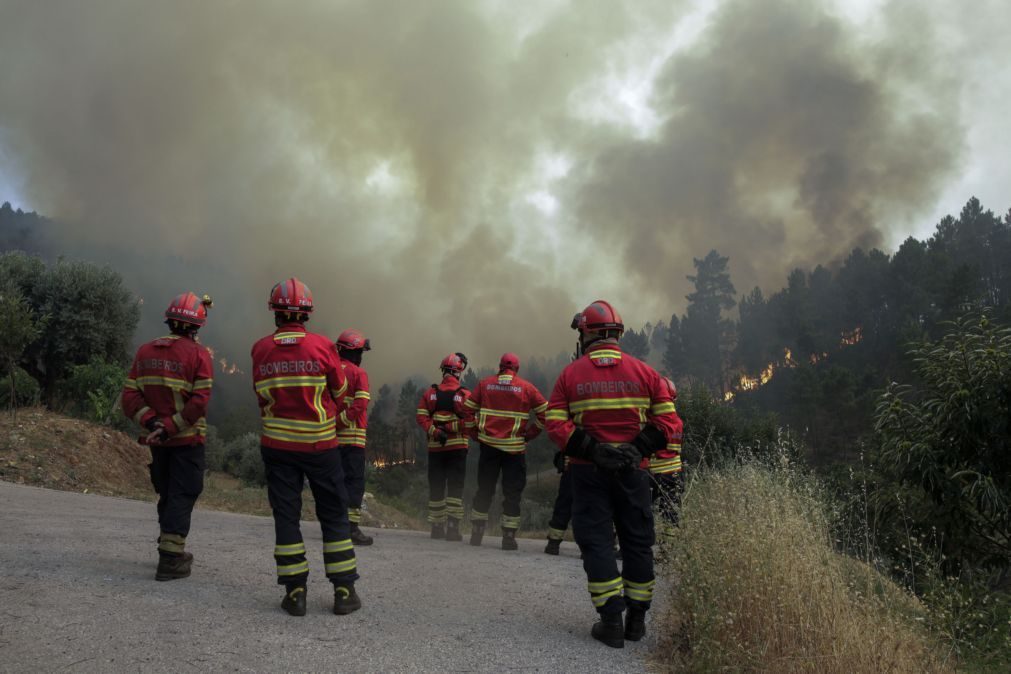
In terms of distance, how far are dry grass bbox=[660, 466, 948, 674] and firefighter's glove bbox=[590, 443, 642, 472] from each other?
30.4 inches

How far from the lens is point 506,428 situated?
28.9ft

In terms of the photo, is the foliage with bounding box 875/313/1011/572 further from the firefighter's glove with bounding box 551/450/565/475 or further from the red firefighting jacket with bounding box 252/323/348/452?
the red firefighting jacket with bounding box 252/323/348/452

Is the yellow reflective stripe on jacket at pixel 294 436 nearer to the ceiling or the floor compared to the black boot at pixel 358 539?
nearer to the ceiling

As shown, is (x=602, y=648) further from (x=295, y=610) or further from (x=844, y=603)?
(x=295, y=610)

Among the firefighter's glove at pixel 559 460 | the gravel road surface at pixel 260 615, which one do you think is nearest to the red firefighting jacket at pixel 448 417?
the gravel road surface at pixel 260 615

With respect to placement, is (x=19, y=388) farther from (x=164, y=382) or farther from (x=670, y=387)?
(x=670, y=387)

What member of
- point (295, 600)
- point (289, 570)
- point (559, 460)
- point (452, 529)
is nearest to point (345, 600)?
point (295, 600)

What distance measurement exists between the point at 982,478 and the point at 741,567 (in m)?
4.66

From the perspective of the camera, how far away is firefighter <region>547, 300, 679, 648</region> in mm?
4523

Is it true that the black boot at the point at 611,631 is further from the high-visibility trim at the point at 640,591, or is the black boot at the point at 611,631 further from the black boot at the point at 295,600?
the black boot at the point at 295,600

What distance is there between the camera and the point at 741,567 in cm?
446

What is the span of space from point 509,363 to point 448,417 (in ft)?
4.40

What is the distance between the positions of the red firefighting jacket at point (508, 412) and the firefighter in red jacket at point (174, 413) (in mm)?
3991

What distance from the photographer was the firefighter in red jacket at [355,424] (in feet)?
26.8
